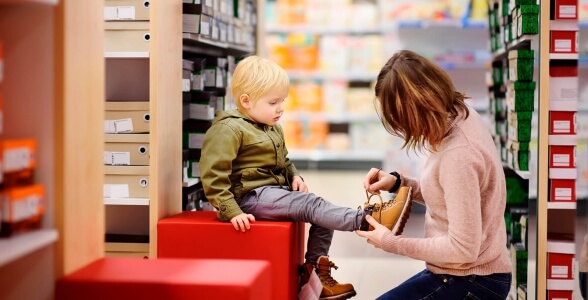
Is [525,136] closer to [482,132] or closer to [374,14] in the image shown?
[482,132]

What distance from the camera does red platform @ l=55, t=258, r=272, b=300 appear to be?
2.24 meters

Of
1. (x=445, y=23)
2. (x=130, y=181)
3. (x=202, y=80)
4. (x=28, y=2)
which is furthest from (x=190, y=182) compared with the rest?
(x=445, y=23)

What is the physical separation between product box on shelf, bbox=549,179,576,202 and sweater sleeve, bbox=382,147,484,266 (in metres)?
0.84

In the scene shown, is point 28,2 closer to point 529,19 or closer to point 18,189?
point 18,189

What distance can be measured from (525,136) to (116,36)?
1823 mm

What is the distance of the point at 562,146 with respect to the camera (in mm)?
3410

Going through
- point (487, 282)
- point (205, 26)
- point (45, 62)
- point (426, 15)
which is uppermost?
point (426, 15)

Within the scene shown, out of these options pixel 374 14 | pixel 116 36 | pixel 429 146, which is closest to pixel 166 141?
pixel 116 36

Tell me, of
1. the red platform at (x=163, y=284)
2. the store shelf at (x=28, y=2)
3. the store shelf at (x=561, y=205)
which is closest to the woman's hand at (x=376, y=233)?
the red platform at (x=163, y=284)

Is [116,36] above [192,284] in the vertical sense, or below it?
above

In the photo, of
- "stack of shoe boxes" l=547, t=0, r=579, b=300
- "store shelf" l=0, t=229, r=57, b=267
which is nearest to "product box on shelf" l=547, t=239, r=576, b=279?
"stack of shoe boxes" l=547, t=0, r=579, b=300

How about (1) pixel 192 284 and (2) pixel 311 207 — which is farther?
(2) pixel 311 207

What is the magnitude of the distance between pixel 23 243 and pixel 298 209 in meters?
1.48

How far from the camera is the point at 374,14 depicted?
9875 mm
